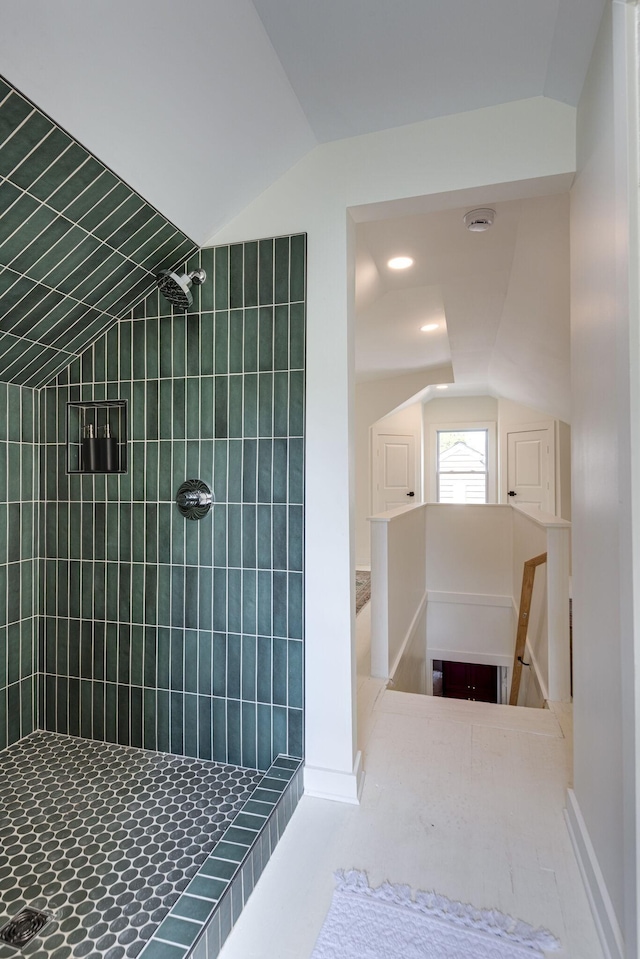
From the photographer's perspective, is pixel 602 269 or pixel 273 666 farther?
pixel 273 666

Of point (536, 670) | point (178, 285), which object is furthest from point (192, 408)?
point (536, 670)

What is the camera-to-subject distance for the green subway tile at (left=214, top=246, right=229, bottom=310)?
74.8 inches

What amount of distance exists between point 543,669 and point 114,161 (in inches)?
126

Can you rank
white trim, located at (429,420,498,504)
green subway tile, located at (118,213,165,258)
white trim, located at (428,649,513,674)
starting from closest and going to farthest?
1. green subway tile, located at (118,213,165,258)
2. white trim, located at (428,649,513,674)
3. white trim, located at (429,420,498,504)

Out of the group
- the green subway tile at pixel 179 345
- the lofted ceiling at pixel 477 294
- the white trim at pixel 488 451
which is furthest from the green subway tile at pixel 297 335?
the white trim at pixel 488 451

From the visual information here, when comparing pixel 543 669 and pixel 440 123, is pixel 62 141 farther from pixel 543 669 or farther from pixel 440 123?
pixel 543 669

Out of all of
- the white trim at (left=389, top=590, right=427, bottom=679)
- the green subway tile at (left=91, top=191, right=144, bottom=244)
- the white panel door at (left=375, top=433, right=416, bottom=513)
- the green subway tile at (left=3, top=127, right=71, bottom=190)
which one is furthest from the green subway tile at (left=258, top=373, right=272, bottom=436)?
the white panel door at (left=375, top=433, right=416, bottom=513)

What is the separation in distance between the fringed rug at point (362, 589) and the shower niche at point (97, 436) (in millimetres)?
2626

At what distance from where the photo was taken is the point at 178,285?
1801 mm

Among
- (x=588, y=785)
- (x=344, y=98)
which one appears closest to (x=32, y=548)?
(x=344, y=98)

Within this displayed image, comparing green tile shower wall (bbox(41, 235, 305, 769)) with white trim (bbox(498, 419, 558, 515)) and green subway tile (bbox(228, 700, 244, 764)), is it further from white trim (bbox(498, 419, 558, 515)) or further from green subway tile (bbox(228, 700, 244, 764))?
white trim (bbox(498, 419, 558, 515))

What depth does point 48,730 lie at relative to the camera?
214 centimetres

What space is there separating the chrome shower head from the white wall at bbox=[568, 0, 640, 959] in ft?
4.29

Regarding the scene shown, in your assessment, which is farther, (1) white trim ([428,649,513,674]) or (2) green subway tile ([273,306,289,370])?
(1) white trim ([428,649,513,674])
